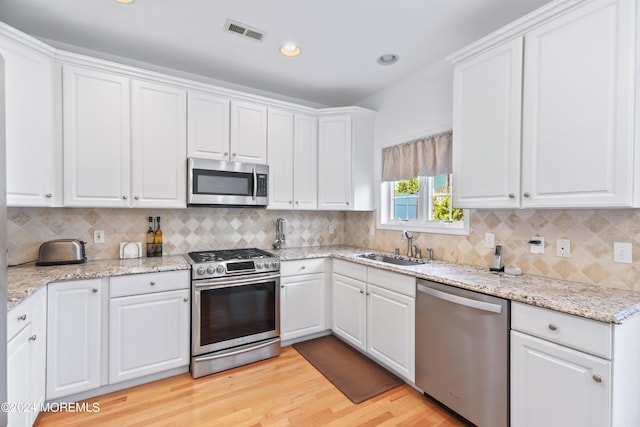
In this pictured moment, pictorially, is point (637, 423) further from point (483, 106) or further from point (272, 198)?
point (272, 198)

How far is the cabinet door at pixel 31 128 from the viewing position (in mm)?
1956

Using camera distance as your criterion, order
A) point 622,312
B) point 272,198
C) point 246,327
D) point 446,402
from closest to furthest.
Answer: point 622,312, point 446,402, point 246,327, point 272,198

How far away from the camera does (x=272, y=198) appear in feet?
10.5

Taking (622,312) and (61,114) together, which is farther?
(61,114)

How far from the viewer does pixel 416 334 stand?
2189 mm

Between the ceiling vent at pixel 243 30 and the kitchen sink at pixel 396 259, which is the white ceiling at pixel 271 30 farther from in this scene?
the kitchen sink at pixel 396 259

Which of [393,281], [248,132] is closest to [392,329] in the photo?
[393,281]

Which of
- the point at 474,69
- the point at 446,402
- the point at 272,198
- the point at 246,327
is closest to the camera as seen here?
the point at 446,402

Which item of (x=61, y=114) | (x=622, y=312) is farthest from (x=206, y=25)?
(x=622, y=312)

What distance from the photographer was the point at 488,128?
2.04m

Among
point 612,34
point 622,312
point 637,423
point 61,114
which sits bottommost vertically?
point 637,423

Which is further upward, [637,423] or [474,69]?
[474,69]

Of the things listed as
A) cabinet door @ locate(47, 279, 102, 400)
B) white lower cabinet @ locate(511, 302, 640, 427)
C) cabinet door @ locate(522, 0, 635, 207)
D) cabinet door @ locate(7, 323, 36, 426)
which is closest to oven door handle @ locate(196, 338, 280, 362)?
cabinet door @ locate(47, 279, 102, 400)

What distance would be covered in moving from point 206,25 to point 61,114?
4.16 feet
